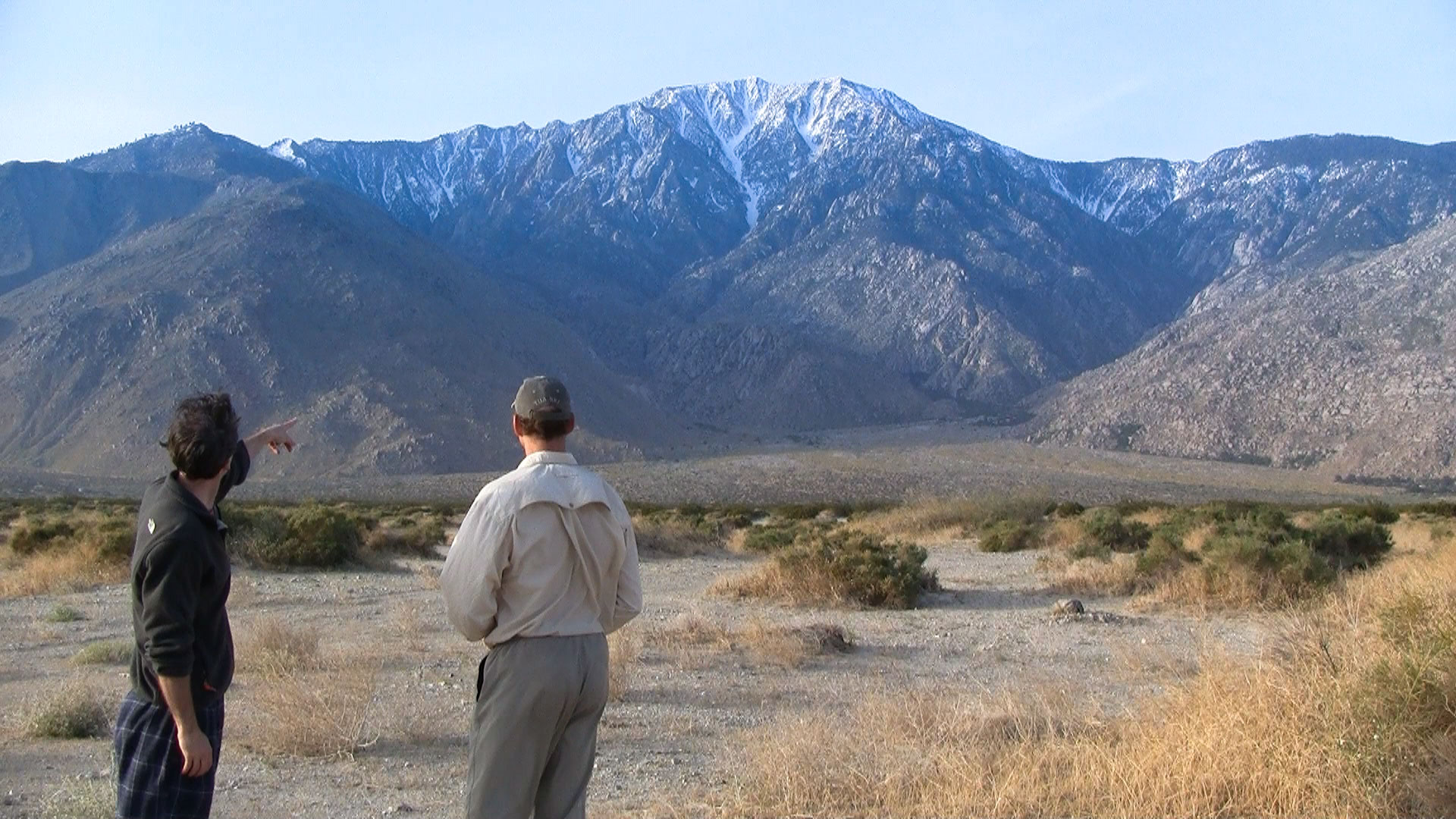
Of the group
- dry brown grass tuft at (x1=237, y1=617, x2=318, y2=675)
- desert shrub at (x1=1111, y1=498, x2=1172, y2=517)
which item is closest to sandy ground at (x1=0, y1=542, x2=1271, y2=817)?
dry brown grass tuft at (x1=237, y1=617, x2=318, y2=675)

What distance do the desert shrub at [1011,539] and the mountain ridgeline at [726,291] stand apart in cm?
4317

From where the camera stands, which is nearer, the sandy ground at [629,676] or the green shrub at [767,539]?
the sandy ground at [629,676]

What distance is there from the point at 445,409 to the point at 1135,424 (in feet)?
145

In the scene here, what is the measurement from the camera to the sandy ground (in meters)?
6.48

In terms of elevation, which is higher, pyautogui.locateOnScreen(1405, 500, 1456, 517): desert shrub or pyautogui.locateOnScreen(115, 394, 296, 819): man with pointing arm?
pyautogui.locateOnScreen(115, 394, 296, 819): man with pointing arm

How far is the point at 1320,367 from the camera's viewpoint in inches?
2773

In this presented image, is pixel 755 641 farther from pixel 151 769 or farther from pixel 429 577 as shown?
pixel 429 577

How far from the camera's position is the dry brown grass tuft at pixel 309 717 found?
7086 millimetres

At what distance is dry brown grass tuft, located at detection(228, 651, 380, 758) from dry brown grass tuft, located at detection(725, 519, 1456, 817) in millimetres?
2507

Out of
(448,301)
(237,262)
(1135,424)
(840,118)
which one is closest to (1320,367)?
(1135,424)

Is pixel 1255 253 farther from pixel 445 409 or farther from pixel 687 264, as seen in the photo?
pixel 445 409

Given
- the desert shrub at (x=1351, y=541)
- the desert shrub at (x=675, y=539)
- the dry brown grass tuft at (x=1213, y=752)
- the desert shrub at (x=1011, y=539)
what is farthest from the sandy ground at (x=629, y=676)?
the desert shrub at (x=675, y=539)

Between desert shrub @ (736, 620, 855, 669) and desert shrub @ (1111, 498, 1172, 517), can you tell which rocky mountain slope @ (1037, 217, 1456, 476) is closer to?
desert shrub @ (1111, 498, 1172, 517)

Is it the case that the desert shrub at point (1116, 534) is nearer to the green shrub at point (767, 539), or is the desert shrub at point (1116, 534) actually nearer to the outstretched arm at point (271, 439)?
the green shrub at point (767, 539)
